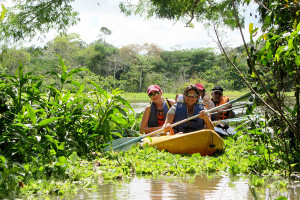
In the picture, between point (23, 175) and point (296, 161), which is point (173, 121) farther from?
point (23, 175)

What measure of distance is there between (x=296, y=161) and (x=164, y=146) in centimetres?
221

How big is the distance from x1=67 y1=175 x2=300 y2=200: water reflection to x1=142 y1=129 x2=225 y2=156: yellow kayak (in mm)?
1216

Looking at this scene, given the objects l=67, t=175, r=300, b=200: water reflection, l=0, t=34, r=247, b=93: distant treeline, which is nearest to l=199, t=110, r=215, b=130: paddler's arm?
l=67, t=175, r=300, b=200: water reflection

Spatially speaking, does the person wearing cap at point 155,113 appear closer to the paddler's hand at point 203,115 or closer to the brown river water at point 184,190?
the paddler's hand at point 203,115

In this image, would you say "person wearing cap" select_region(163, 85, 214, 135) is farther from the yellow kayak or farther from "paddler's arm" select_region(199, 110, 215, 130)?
the yellow kayak

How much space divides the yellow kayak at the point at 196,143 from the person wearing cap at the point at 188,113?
16.3 inches

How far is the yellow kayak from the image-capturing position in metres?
5.47

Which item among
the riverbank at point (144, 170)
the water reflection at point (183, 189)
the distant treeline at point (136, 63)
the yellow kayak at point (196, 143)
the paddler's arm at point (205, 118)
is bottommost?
the water reflection at point (183, 189)

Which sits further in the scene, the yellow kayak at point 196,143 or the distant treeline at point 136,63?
the distant treeline at point 136,63

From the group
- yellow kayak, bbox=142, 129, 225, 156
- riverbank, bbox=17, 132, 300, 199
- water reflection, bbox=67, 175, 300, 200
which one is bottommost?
water reflection, bbox=67, 175, 300, 200

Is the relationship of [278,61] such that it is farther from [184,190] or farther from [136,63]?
[136,63]

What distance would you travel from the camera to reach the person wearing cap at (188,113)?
6.04 m

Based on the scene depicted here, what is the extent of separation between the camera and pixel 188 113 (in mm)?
6180

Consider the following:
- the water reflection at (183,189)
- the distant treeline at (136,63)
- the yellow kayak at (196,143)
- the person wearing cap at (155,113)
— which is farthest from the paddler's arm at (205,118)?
the distant treeline at (136,63)
